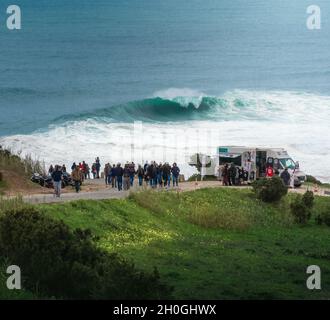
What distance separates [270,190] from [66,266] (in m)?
16.7

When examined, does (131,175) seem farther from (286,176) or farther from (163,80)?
(163,80)

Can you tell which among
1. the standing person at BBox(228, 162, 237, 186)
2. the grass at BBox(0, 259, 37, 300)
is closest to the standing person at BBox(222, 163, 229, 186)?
the standing person at BBox(228, 162, 237, 186)

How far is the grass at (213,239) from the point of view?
19047 millimetres

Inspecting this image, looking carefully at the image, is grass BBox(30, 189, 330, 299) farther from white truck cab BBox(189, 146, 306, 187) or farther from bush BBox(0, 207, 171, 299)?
white truck cab BBox(189, 146, 306, 187)

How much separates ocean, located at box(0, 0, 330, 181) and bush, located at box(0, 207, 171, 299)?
32.1m

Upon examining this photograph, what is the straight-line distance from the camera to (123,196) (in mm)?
28906

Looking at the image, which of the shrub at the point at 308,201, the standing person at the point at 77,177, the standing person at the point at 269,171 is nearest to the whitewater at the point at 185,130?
the standing person at the point at 269,171

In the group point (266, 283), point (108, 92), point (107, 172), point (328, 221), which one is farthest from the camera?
point (108, 92)

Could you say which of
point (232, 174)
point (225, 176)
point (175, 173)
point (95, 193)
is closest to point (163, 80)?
point (232, 174)

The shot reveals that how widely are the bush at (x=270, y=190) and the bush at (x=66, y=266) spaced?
1480cm

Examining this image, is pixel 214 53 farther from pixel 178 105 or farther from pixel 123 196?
pixel 123 196

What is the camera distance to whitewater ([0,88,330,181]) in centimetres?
5856
